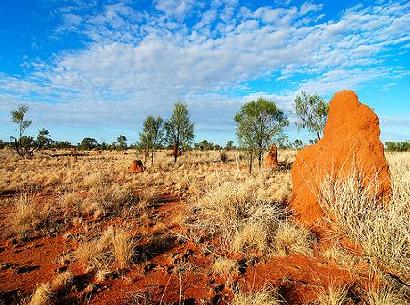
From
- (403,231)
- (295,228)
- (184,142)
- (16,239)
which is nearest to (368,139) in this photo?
(295,228)

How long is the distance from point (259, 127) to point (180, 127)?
12.4 m

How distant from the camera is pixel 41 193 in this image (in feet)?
50.3

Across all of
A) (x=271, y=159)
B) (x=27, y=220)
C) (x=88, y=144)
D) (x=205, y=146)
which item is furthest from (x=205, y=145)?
(x=27, y=220)

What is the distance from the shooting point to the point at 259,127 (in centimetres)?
2542

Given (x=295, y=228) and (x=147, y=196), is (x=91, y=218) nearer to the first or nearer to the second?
(x=147, y=196)

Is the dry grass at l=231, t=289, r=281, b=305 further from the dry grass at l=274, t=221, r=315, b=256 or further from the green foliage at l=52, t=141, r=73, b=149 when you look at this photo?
the green foliage at l=52, t=141, r=73, b=149

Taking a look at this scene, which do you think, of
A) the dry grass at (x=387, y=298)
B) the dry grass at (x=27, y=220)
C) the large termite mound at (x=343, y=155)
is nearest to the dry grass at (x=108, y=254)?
the dry grass at (x=27, y=220)

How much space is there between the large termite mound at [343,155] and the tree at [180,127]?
26719 mm

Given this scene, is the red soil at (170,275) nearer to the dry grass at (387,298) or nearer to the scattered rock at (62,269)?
the scattered rock at (62,269)

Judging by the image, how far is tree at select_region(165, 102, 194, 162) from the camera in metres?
35.8

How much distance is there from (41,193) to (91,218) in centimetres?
600

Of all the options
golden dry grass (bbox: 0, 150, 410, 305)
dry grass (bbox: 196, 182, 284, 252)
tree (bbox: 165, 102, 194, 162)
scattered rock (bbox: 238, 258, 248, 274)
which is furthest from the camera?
tree (bbox: 165, 102, 194, 162)

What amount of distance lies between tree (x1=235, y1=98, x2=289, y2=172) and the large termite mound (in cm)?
1548

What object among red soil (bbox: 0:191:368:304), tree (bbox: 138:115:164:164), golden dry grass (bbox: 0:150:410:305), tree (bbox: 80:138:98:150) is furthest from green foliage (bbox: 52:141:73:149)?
red soil (bbox: 0:191:368:304)
